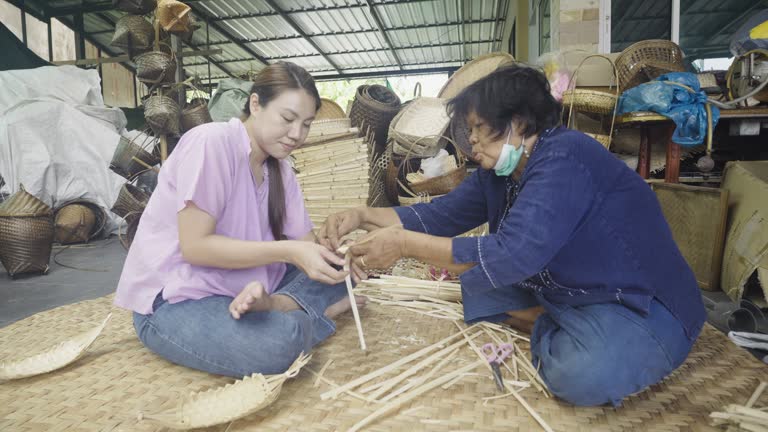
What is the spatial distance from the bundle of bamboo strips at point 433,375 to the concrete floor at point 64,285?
3.29 feet

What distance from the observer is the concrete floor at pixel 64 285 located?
257 cm

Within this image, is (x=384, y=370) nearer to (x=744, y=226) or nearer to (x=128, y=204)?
(x=744, y=226)

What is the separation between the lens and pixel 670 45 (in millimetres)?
3717

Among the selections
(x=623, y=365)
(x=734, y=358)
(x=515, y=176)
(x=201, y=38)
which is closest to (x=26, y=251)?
(x=515, y=176)

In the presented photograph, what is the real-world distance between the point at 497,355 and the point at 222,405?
960 mm

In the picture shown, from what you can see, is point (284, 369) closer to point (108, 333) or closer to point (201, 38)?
point (108, 333)

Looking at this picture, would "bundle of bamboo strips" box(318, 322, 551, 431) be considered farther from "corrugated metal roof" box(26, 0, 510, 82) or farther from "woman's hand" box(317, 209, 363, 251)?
"corrugated metal roof" box(26, 0, 510, 82)

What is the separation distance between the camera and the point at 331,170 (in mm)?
3883

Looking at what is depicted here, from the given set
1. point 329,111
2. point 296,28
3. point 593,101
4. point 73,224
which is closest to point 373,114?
point 329,111

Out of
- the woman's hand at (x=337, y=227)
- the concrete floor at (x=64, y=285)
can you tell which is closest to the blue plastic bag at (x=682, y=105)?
the concrete floor at (x=64, y=285)

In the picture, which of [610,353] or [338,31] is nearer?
[610,353]

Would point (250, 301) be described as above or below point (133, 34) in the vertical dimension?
below

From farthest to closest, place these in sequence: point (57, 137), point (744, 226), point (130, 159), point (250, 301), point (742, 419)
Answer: point (57, 137) < point (130, 159) < point (744, 226) < point (250, 301) < point (742, 419)

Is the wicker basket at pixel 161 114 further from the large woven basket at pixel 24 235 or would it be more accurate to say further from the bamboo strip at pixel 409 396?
the bamboo strip at pixel 409 396
